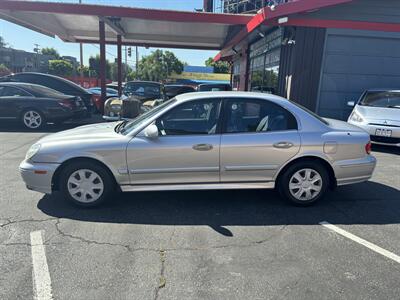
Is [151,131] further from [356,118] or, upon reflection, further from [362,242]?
[356,118]

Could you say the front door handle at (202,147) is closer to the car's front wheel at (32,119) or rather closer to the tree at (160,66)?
the car's front wheel at (32,119)

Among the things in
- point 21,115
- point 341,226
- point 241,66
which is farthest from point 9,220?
point 241,66

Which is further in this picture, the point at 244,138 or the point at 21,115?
the point at 21,115

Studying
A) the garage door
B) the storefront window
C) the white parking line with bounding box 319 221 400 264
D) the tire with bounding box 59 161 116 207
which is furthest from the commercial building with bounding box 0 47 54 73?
the white parking line with bounding box 319 221 400 264

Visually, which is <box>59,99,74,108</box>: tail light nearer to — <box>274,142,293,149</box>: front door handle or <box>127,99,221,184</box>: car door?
<box>127,99,221,184</box>: car door

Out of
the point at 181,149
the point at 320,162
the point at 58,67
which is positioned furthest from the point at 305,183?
the point at 58,67

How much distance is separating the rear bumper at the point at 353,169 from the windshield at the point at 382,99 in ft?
16.4

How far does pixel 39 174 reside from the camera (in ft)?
13.3

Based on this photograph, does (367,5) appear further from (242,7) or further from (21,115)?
(242,7)

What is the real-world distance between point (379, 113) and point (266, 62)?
6.57 metres

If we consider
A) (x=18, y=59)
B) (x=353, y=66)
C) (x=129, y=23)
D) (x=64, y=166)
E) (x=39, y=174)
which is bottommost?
(x=39, y=174)

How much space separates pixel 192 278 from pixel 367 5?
10.8 m

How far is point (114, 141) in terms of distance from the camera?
405 cm

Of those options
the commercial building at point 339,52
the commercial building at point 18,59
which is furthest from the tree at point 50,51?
the commercial building at point 339,52
